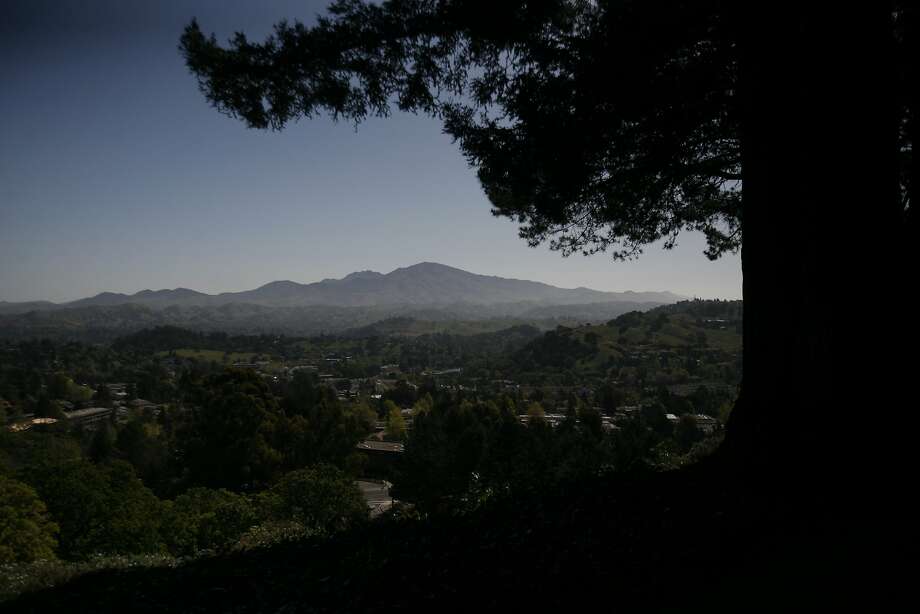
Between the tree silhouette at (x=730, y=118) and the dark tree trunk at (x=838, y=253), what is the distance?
2 centimetres

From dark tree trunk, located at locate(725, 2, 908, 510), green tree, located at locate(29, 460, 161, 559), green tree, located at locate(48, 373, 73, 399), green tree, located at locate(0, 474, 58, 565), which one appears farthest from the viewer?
green tree, located at locate(48, 373, 73, 399)

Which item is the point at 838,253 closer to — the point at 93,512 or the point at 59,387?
the point at 93,512

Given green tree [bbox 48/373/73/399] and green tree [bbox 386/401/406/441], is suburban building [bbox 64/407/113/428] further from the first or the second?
green tree [bbox 386/401/406/441]

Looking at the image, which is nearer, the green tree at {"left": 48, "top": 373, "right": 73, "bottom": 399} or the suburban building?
the suburban building

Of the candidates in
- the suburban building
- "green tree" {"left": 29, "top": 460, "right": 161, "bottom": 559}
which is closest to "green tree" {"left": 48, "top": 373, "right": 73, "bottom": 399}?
the suburban building

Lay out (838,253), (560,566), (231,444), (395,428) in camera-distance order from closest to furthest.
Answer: (560,566)
(838,253)
(231,444)
(395,428)

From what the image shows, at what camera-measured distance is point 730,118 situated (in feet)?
20.8

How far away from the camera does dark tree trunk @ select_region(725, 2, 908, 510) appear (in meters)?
4.19

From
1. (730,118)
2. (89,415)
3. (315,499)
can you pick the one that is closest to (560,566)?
(730,118)

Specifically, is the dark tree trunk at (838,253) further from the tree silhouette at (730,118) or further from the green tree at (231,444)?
the green tree at (231,444)

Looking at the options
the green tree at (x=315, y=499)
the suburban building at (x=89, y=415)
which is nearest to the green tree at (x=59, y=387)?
the suburban building at (x=89, y=415)

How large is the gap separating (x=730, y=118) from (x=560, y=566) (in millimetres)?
5521

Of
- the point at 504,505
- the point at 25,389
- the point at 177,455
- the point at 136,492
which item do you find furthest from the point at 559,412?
the point at 25,389

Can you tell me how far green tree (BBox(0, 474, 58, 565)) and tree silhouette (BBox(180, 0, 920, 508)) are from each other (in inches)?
504
